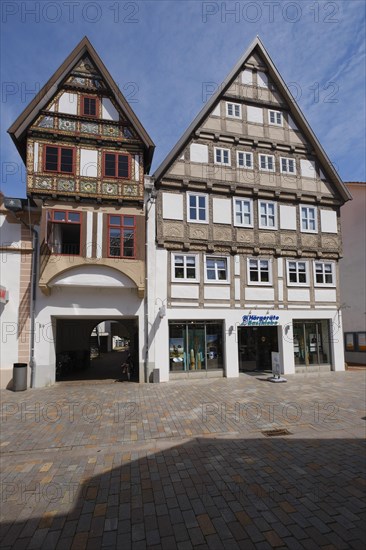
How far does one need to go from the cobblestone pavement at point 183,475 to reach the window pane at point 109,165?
33.9ft

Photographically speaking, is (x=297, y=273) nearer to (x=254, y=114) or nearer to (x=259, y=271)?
(x=259, y=271)

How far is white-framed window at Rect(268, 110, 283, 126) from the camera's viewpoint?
63.0 ft

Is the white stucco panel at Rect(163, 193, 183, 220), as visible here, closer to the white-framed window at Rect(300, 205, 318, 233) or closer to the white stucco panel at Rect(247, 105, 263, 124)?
the white stucco panel at Rect(247, 105, 263, 124)

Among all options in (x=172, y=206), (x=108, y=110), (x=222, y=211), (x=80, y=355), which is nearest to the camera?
(x=108, y=110)

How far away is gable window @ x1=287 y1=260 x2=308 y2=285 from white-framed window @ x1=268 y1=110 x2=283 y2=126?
26.6ft

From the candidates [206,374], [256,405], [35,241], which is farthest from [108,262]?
[256,405]

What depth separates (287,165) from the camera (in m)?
19.2

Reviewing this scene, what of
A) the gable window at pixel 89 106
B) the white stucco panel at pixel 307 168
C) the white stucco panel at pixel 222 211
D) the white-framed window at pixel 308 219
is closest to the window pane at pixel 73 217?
the gable window at pixel 89 106

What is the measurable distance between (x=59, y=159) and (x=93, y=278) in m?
5.75

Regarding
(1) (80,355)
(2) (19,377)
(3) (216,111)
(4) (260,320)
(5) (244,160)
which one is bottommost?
(2) (19,377)

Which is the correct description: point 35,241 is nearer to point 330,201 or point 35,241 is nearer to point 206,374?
point 206,374

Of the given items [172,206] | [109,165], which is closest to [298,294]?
[172,206]

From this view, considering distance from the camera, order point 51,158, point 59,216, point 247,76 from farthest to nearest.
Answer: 1. point 247,76
2. point 51,158
3. point 59,216

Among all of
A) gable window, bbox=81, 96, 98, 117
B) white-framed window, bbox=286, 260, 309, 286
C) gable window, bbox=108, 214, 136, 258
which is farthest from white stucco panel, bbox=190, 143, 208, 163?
white-framed window, bbox=286, 260, 309, 286
